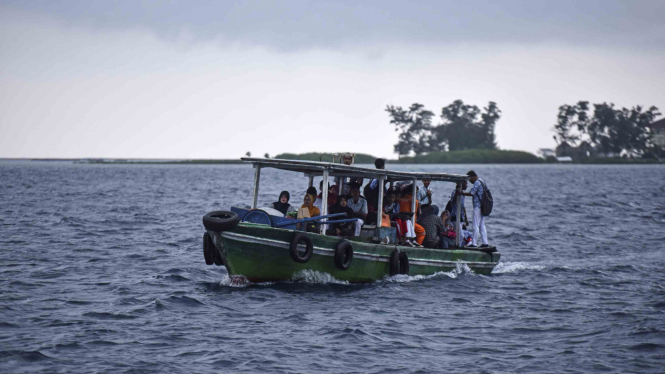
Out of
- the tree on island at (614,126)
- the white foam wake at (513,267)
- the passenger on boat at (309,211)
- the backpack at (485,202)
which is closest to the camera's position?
the passenger on boat at (309,211)

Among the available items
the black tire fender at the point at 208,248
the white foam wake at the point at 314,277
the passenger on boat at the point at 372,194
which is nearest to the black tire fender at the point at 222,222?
the black tire fender at the point at 208,248

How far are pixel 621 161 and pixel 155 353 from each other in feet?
518

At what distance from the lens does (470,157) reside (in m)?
160

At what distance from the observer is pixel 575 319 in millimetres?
14180

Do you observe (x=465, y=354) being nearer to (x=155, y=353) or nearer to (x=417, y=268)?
(x=155, y=353)

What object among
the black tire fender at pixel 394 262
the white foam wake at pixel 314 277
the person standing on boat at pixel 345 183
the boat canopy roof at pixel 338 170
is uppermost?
the boat canopy roof at pixel 338 170

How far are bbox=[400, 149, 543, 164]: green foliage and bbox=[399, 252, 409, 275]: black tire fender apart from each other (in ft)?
444

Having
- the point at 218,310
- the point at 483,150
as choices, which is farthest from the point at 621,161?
the point at 218,310

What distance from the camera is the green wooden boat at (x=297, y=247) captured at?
1530cm

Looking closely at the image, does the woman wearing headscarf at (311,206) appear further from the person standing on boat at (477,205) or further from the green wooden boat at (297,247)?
the person standing on boat at (477,205)

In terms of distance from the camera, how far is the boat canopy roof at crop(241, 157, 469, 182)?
52.4 ft

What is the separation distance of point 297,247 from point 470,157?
483 feet

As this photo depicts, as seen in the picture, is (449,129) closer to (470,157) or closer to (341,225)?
(470,157)

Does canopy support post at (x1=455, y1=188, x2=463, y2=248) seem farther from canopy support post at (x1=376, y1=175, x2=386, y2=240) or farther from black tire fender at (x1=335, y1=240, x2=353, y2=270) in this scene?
black tire fender at (x1=335, y1=240, x2=353, y2=270)
